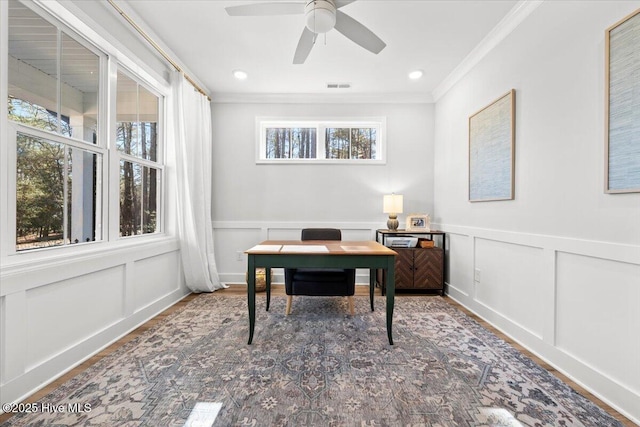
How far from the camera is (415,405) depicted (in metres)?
1.54

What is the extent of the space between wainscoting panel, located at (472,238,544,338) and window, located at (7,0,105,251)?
11.2 ft

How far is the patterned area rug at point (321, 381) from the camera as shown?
1445 millimetres

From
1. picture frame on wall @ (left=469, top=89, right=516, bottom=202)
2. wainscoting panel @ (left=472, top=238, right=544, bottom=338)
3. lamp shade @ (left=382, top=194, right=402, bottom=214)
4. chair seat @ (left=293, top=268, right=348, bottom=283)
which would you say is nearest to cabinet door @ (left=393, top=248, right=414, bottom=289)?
lamp shade @ (left=382, top=194, right=402, bottom=214)

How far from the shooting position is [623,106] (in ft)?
4.89

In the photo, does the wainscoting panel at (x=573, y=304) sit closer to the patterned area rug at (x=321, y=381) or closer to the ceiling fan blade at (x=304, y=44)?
the patterned area rug at (x=321, y=381)

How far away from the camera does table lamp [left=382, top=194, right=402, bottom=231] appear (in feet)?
12.1

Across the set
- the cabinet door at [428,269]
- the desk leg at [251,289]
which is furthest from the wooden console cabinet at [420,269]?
the desk leg at [251,289]

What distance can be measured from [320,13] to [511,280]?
2511 mm

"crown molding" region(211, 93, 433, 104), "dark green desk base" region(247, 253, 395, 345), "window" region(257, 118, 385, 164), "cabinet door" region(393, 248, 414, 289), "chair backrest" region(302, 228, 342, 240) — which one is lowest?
"cabinet door" region(393, 248, 414, 289)

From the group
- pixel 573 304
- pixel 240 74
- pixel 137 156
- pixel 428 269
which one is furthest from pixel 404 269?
pixel 137 156

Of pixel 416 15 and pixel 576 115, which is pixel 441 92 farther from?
pixel 576 115

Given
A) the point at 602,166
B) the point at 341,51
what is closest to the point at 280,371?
the point at 602,166

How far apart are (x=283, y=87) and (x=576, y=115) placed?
9.86 feet

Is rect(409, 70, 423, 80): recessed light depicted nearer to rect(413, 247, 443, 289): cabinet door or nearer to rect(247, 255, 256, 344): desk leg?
rect(413, 247, 443, 289): cabinet door
